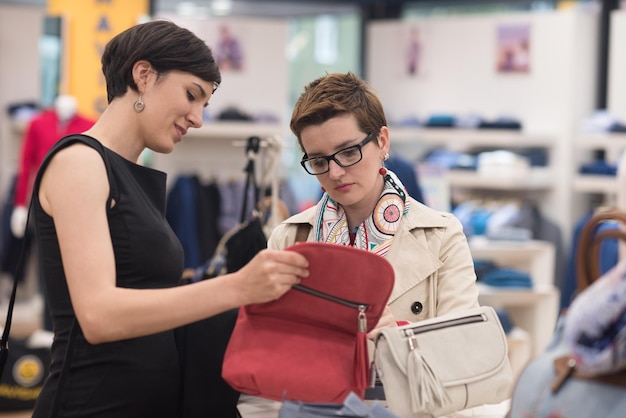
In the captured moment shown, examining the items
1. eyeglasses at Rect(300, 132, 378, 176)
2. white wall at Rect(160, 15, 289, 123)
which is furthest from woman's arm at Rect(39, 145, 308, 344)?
white wall at Rect(160, 15, 289, 123)

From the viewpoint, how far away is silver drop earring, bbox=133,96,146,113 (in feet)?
7.09

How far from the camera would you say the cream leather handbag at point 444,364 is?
6.51 feet

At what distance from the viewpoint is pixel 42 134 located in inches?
293

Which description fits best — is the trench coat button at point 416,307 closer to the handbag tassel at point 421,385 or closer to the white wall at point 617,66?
the handbag tassel at point 421,385

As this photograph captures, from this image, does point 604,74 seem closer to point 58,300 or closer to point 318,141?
point 318,141

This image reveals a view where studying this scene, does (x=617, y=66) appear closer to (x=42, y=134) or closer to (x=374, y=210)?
(x=42, y=134)

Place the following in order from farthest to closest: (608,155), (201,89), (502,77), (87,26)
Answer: (502,77) → (608,155) → (87,26) → (201,89)

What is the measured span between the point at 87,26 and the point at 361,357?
5873mm

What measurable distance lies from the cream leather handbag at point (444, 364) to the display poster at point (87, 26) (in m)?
5.67

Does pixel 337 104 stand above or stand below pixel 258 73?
below

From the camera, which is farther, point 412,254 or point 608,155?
point 608,155

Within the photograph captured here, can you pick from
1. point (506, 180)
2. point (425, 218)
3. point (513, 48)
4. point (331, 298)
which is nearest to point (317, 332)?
point (331, 298)

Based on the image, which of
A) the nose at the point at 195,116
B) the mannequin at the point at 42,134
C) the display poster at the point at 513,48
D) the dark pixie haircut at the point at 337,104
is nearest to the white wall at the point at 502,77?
the display poster at the point at 513,48

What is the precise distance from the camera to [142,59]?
215 cm
